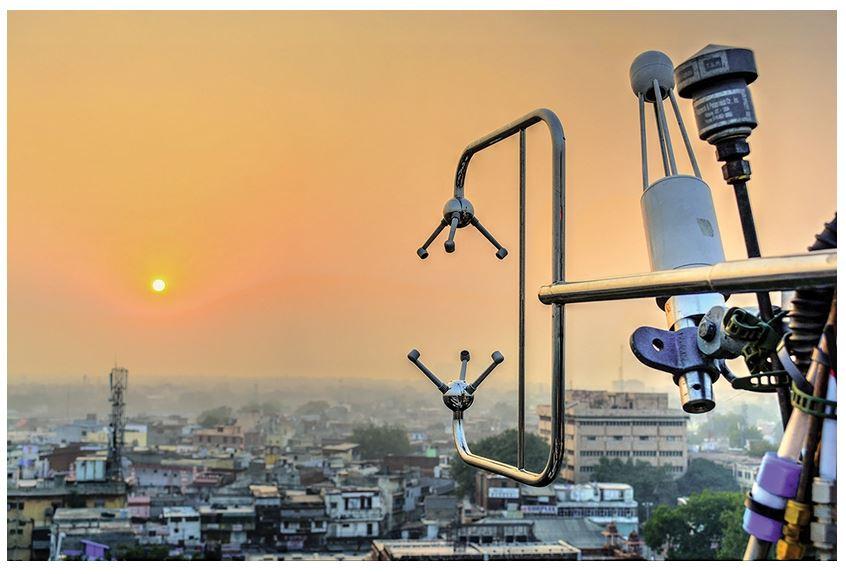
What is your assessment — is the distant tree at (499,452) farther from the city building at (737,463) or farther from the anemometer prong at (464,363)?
the anemometer prong at (464,363)

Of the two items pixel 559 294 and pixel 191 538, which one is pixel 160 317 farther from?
pixel 559 294

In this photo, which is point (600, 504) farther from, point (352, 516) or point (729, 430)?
point (729, 430)

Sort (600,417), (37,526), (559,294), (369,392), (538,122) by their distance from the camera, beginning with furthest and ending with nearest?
1. (369,392)
2. (600,417)
3. (37,526)
4. (538,122)
5. (559,294)

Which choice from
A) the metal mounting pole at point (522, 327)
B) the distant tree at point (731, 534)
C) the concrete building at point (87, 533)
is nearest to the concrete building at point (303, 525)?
the concrete building at point (87, 533)

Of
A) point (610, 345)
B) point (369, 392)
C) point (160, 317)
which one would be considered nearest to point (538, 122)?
point (610, 345)

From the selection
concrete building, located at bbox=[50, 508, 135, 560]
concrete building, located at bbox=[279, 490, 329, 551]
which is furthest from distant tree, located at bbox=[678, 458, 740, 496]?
concrete building, located at bbox=[50, 508, 135, 560]

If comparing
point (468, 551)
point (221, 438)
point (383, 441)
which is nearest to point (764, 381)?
point (468, 551)

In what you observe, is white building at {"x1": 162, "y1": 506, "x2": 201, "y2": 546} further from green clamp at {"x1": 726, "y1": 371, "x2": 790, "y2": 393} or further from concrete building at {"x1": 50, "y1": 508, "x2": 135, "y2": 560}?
green clamp at {"x1": 726, "y1": 371, "x2": 790, "y2": 393}
